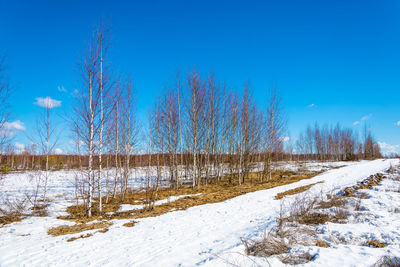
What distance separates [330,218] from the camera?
5.50 metres

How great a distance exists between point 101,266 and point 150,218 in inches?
136

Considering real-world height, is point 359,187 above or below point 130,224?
above

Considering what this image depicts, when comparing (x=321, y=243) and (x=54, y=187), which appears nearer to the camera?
(x=321, y=243)

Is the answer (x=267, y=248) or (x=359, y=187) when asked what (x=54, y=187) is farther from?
(x=359, y=187)

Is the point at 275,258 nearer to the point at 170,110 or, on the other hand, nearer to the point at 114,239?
the point at 114,239

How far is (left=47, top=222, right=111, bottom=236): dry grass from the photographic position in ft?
18.3

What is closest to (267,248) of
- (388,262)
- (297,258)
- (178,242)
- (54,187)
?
(297,258)

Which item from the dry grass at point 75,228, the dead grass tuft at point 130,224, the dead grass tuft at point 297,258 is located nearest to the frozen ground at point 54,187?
the dry grass at point 75,228

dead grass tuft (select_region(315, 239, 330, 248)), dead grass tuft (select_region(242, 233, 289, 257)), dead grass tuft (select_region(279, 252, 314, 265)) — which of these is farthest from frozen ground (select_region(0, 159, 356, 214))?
dead grass tuft (select_region(315, 239, 330, 248))

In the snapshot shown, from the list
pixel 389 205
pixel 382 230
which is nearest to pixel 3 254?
pixel 382 230

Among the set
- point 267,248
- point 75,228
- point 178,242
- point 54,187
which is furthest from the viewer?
point 54,187

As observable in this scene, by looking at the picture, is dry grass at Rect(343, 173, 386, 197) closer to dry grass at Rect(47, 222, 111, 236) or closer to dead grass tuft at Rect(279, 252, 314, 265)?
dead grass tuft at Rect(279, 252, 314, 265)

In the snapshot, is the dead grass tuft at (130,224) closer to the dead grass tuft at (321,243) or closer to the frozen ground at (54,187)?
the frozen ground at (54,187)

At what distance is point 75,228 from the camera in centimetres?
594
